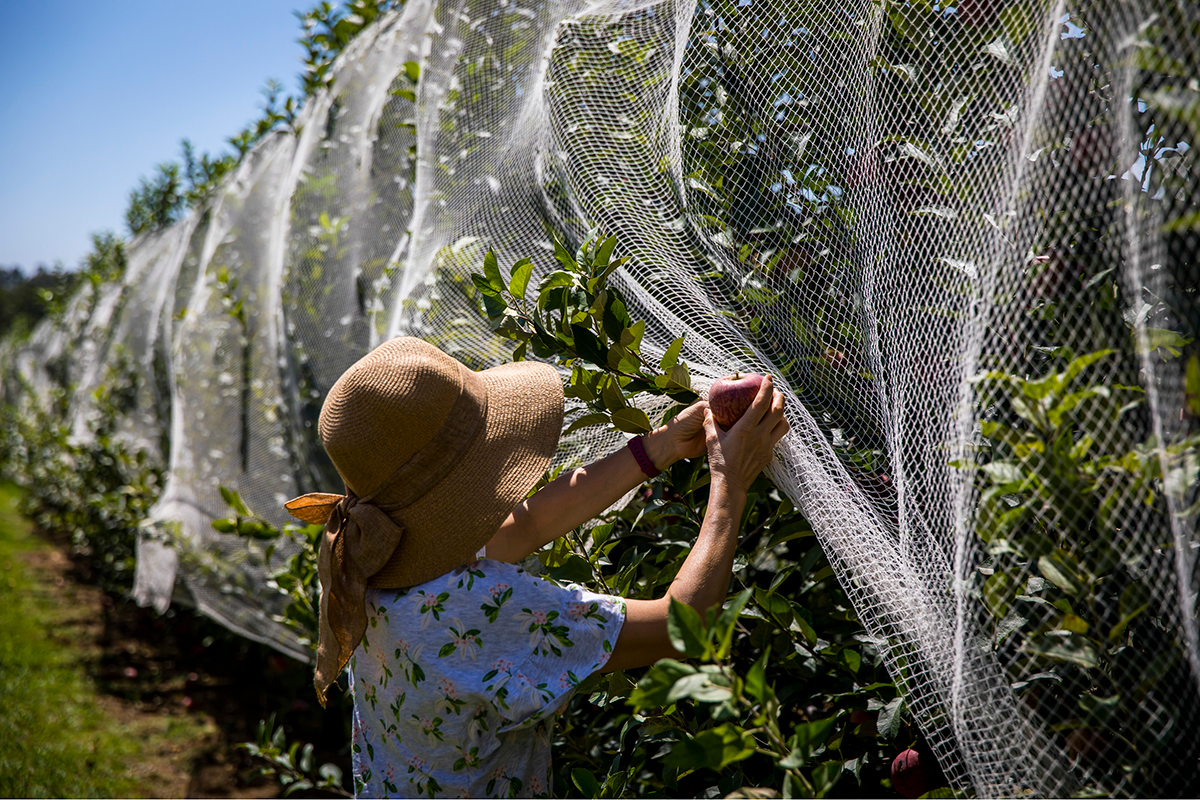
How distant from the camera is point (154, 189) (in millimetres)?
7430

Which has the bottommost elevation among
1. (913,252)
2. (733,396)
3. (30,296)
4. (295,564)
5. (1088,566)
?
(30,296)

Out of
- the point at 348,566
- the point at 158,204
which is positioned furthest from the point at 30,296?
the point at 348,566

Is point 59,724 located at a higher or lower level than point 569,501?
lower

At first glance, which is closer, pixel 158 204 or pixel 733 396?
pixel 733 396

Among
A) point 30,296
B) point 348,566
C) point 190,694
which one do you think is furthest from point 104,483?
point 30,296

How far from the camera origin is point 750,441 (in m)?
1.36

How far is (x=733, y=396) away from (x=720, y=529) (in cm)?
22

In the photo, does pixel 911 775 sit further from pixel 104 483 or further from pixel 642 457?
pixel 104 483

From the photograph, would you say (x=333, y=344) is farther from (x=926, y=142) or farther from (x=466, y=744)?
(x=926, y=142)

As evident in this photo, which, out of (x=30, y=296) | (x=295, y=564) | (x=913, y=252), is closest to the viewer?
(x=913, y=252)

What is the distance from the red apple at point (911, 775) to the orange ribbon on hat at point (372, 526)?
2.88 feet

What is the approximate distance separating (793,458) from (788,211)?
1.45ft

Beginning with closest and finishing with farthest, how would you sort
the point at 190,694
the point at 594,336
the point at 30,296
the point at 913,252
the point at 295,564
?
the point at 913,252
the point at 594,336
the point at 295,564
the point at 190,694
the point at 30,296

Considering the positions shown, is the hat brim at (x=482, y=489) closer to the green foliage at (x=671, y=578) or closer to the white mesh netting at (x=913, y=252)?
the green foliage at (x=671, y=578)
